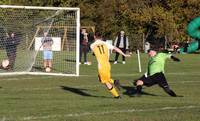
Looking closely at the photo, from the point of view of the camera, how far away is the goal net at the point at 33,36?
2636 centimetres

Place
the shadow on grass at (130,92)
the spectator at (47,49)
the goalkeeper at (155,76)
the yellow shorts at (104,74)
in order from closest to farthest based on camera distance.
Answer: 1. the yellow shorts at (104,74)
2. the goalkeeper at (155,76)
3. the shadow on grass at (130,92)
4. the spectator at (47,49)

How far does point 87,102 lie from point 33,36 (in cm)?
1275

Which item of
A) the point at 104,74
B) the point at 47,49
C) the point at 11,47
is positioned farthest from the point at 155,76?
the point at 47,49

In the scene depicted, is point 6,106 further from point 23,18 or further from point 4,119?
point 23,18

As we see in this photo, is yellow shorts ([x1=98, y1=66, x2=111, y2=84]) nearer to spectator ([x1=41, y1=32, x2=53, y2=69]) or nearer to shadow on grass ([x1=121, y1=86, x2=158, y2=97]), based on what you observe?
shadow on grass ([x1=121, y1=86, x2=158, y2=97])

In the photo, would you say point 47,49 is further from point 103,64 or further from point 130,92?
point 103,64

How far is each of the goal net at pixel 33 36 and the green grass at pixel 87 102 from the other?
460cm

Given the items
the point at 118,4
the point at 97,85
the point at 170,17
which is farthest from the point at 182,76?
→ the point at 118,4

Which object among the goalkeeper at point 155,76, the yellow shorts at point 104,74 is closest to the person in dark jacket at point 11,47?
the goalkeeper at point 155,76

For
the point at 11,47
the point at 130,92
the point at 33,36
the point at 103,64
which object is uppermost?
the point at 33,36

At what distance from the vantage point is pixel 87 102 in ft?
48.6

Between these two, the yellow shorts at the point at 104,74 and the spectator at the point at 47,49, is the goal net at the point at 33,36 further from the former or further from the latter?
the yellow shorts at the point at 104,74

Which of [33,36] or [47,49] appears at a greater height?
[33,36]

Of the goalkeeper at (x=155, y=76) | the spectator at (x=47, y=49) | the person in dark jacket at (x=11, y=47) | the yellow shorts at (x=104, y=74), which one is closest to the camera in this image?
the yellow shorts at (x=104, y=74)
